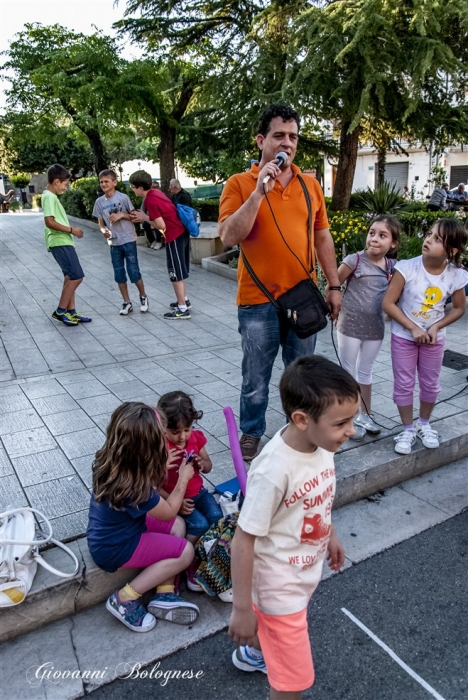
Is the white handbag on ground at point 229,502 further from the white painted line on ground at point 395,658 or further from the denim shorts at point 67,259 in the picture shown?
the denim shorts at point 67,259

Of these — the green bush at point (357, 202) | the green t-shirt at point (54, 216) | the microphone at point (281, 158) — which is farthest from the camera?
the green bush at point (357, 202)

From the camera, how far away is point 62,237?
6520 mm

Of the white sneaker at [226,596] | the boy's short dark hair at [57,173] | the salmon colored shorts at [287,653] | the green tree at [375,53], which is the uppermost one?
the green tree at [375,53]

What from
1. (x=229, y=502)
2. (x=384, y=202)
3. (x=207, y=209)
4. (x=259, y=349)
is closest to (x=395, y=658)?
(x=229, y=502)

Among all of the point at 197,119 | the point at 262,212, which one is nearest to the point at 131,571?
the point at 262,212

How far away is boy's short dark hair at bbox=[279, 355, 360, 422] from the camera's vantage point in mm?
1521

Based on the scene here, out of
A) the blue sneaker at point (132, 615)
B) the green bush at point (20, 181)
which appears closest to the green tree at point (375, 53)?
the blue sneaker at point (132, 615)

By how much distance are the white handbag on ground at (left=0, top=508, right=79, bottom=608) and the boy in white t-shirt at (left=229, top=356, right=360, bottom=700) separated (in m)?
1.12

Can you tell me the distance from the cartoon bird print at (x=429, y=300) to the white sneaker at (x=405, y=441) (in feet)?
2.68

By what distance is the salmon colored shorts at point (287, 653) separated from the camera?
154cm

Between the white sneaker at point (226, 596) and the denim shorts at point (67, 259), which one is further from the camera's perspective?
the denim shorts at point (67, 259)

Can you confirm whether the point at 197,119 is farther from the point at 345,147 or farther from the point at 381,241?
the point at 381,241

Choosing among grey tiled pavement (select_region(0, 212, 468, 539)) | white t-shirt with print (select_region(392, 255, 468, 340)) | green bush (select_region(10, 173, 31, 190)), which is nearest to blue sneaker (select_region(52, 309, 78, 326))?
grey tiled pavement (select_region(0, 212, 468, 539))

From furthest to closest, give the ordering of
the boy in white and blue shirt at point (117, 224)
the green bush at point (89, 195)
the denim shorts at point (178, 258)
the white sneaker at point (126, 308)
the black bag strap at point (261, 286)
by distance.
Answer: the green bush at point (89, 195), the white sneaker at point (126, 308), the denim shorts at point (178, 258), the boy in white and blue shirt at point (117, 224), the black bag strap at point (261, 286)
